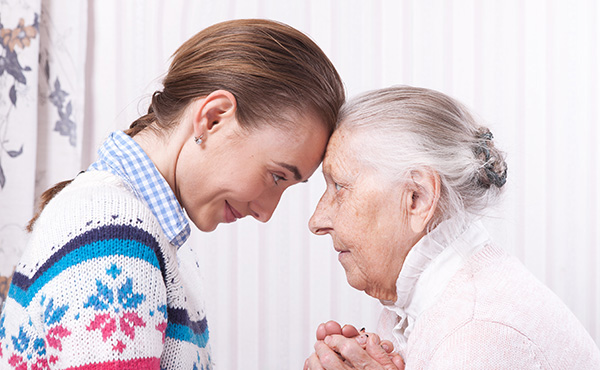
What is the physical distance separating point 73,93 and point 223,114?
1332 mm

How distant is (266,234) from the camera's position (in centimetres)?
240

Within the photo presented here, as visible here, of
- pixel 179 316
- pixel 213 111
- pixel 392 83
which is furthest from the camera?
pixel 392 83

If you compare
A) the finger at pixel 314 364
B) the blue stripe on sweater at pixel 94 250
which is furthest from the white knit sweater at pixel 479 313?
the blue stripe on sweater at pixel 94 250

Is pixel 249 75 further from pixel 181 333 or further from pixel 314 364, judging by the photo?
pixel 314 364

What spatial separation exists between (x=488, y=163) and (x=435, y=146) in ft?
0.39

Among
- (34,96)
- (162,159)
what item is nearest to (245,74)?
(162,159)

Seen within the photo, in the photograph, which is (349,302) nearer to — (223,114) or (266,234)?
(266,234)

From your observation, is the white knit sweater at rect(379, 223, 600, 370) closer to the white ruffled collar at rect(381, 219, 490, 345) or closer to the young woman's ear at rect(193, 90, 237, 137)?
the white ruffled collar at rect(381, 219, 490, 345)

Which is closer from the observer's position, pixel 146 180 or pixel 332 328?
pixel 146 180

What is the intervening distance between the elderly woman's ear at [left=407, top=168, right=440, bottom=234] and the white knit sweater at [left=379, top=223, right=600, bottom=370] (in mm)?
43

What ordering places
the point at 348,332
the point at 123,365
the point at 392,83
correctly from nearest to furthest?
the point at 123,365 → the point at 348,332 → the point at 392,83

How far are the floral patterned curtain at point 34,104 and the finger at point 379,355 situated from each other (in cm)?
140

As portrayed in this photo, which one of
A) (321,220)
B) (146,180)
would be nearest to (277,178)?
(321,220)

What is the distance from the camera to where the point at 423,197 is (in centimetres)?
128
